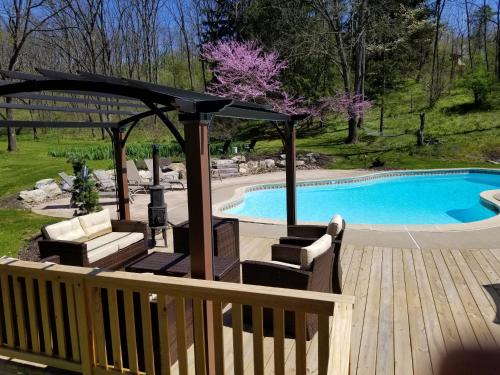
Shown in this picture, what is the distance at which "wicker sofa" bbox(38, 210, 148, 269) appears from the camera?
14.9ft

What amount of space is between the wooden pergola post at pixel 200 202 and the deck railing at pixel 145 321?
0.17 m

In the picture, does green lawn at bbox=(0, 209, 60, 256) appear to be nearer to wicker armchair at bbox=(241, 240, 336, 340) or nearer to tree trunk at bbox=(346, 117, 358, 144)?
wicker armchair at bbox=(241, 240, 336, 340)

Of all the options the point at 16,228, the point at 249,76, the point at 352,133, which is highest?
the point at 249,76

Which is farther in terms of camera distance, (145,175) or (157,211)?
(145,175)

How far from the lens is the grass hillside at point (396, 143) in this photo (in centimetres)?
1555

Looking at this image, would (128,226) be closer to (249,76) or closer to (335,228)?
(335,228)

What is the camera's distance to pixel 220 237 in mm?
4895

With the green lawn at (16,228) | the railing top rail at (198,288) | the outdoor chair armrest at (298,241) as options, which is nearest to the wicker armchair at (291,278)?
the outdoor chair armrest at (298,241)

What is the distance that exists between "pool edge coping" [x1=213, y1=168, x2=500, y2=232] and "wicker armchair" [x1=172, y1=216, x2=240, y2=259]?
2.45m

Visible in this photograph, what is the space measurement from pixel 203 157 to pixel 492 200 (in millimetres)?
8764

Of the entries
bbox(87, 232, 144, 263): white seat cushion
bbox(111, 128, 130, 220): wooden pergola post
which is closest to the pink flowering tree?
bbox(111, 128, 130, 220): wooden pergola post

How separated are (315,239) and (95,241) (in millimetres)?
2947

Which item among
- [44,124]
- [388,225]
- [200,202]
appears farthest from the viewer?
[388,225]

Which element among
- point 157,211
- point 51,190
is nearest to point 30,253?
point 157,211
